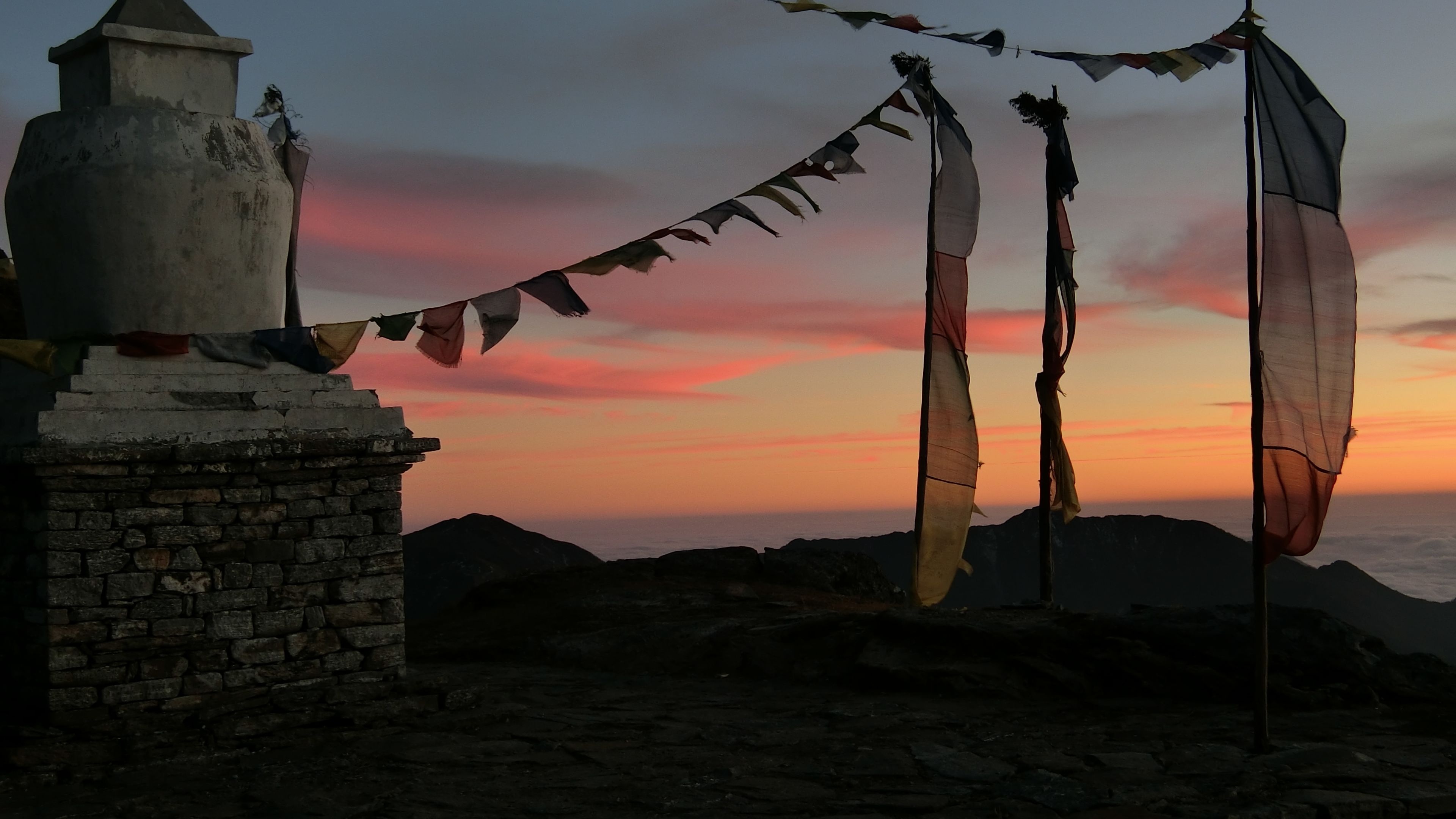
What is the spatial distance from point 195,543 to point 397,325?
7.52ft

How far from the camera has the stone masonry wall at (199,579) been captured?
811cm

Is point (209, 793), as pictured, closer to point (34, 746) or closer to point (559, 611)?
point (34, 746)

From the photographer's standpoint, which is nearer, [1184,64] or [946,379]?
[1184,64]

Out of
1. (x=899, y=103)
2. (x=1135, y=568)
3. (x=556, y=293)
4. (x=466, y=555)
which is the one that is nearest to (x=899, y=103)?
(x=899, y=103)

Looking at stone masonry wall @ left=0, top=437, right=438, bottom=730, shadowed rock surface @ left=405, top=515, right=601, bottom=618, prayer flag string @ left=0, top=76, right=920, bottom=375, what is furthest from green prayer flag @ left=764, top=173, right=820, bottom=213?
shadowed rock surface @ left=405, top=515, right=601, bottom=618

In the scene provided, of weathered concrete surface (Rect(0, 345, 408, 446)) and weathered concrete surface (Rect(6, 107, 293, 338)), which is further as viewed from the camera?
weathered concrete surface (Rect(6, 107, 293, 338))

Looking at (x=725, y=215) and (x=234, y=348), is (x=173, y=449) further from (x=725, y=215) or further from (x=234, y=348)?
(x=725, y=215)

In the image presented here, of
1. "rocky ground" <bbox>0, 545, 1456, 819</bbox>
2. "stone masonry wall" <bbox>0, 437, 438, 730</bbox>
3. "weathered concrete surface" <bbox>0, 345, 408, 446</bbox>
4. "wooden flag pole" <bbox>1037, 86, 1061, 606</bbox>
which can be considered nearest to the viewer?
"rocky ground" <bbox>0, 545, 1456, 819</bbox>

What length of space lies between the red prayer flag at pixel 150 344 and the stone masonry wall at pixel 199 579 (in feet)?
2.84

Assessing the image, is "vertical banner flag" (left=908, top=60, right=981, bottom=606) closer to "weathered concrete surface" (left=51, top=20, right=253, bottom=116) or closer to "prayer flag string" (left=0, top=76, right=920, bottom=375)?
"prayer flag string" (left=0, top=76, right=920, bottom=375)

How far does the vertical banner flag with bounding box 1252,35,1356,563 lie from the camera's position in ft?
25.2

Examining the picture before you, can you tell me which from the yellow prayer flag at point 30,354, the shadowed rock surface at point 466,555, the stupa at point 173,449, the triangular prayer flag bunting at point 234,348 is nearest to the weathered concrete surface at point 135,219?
the stupa at point 173,449

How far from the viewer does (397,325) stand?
31.9 feet

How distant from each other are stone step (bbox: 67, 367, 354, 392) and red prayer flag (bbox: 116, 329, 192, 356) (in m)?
0.17
